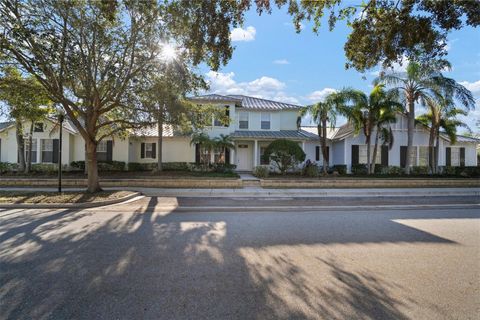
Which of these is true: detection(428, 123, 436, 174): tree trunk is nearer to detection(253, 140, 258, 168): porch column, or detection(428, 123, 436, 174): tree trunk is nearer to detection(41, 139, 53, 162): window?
detection(253, 140, 258, 168): porch column

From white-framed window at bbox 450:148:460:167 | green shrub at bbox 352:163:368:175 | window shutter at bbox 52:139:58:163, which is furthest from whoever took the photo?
white-framed window at bbox 450:148:460:167

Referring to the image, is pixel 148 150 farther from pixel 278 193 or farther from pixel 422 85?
pixel 422 85

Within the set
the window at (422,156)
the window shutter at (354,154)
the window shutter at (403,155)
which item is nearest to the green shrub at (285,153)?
the window shutter at (354,154)

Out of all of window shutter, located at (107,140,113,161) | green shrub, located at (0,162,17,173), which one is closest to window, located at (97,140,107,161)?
→ window shutter, located at (107,140,113,161)

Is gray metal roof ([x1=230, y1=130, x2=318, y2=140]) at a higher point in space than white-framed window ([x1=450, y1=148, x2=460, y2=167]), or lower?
higher

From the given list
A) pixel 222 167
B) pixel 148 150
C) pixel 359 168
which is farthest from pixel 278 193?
pixel 148 150

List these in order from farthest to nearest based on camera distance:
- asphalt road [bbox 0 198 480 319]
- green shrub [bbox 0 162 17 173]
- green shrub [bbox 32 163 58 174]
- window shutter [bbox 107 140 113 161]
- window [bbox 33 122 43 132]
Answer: window shutter [bbox 107 140 113 161], green shrub [bbox 32 163 58 174], window [bbox 33 122 43 132], green shrub [bbox 0 162 17 173], asphalt road [bbox 0 198 480 319]

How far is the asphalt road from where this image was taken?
9.67 feet

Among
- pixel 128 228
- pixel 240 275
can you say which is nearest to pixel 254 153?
pixel 128 228

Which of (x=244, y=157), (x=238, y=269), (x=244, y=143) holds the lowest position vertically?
(x=238, y=269)

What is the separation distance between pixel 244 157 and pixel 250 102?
534 centimetres

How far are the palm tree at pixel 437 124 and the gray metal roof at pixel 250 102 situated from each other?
10231 mm

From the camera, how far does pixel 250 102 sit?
23.0 metres

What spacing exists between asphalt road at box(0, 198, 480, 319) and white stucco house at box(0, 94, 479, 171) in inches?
523
